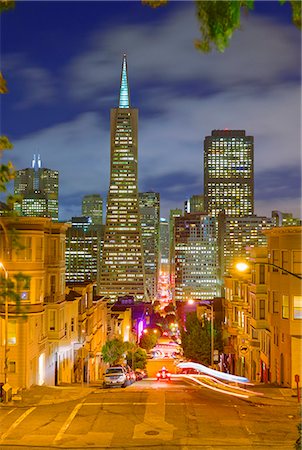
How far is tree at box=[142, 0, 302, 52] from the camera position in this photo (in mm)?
7641

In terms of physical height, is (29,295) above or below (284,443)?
above

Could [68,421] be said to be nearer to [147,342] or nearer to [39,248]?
[39,248]

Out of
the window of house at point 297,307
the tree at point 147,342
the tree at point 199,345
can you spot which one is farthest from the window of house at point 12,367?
the tree at point 147,342

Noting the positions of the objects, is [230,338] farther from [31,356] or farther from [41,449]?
[41,449]

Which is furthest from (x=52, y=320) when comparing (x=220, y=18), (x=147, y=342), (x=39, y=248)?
(x=147, y=342)

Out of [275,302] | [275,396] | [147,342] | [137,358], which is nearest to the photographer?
[275,396]

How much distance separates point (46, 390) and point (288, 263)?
14609 mm

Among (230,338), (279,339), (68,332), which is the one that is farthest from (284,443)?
Answer: (230,338)

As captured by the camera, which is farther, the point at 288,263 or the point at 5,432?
the point at 288,263

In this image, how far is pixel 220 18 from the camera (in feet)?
→ 25.2

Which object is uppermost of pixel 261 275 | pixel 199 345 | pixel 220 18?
pixel 220 18

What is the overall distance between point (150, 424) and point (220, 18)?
1750 cm

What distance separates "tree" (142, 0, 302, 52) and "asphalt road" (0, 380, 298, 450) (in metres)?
14.5

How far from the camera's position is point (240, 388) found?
32125 mm
